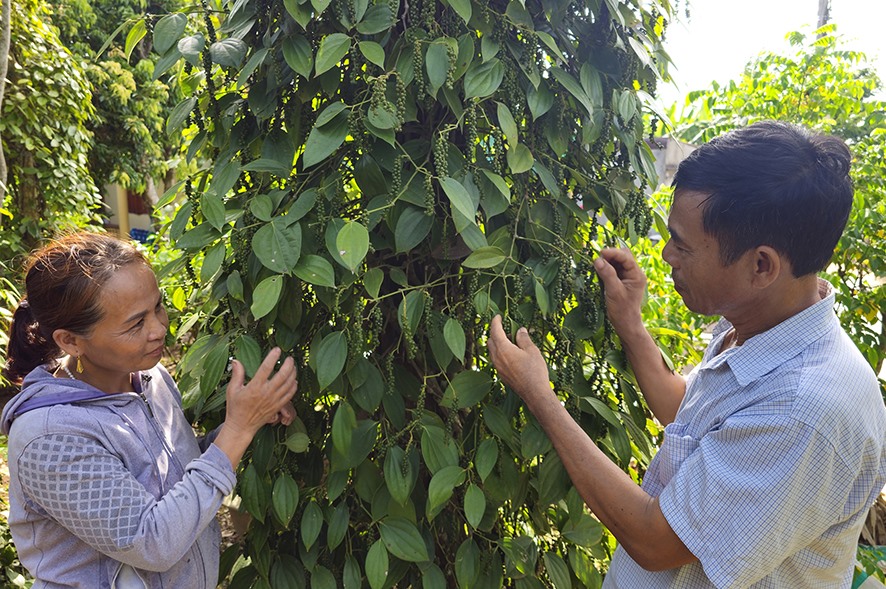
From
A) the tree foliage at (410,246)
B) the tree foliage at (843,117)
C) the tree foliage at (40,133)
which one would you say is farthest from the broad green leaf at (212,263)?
the tree foliage at (40,133)

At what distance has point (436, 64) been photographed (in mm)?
942

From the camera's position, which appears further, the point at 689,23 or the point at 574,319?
the point at 689,23

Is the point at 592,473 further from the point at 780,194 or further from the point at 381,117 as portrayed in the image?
the point at 381,117

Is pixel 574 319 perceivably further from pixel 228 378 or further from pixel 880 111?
pixel 880 111

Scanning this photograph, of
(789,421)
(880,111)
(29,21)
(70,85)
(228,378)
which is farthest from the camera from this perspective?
(70,85)

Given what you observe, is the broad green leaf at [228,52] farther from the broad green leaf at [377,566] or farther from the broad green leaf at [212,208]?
the broad green leaf at [377,566]

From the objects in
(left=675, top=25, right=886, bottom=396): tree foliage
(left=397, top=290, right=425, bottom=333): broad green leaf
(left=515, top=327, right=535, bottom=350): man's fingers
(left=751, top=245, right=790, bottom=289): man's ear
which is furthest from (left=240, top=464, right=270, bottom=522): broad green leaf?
(left=675, top=25, right=886, bottom=396): tree foliage

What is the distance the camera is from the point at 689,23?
123 cm

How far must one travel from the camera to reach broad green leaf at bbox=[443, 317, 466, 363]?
0.96 meters

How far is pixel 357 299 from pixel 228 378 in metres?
0.31

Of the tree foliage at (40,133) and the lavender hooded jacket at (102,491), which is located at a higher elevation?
the lavender hooded jacket at (102,491)

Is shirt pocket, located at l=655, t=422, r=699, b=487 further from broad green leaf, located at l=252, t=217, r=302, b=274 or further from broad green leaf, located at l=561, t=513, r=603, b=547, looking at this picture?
broad green leaf, located at l=252, t=217, r=302, b=274

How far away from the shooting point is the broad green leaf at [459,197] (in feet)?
3.01

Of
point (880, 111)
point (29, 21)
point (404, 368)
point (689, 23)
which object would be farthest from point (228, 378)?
point (29, 21)
